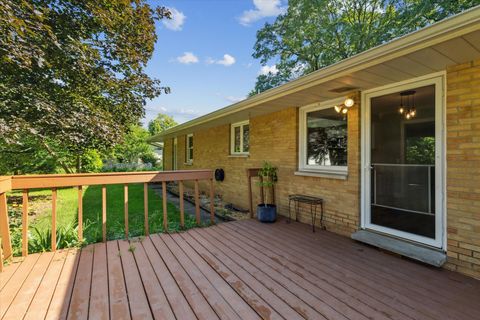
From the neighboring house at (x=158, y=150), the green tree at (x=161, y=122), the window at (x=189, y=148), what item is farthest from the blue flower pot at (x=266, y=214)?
the green tree at (x=161, y=122)

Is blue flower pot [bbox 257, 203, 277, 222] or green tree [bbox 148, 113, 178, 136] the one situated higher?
green tree [bbox 148, 113, 178, 136]

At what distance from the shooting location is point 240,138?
7242mm

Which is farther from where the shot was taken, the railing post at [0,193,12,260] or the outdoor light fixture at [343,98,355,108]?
the outdoor light fixture at [343,98,355,108]

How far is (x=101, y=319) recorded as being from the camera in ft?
6.27

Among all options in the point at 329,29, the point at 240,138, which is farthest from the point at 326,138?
the point at 329,29

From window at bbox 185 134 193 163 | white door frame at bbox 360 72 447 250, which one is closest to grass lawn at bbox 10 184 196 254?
window at bbox 185 134 193 163

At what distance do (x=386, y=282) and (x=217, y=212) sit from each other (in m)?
4.18

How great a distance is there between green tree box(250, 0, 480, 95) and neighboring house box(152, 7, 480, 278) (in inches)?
358

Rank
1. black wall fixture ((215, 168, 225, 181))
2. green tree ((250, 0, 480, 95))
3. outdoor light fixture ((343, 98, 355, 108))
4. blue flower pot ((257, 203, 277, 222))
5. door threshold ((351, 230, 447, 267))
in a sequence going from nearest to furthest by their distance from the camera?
door threshold ((351, 230, 447, 267))
outdoor light fixture ((343, 98, 355, 108))
blue flower pot ((257, 203, 277, 222))
black wall fixture ((215, 168, 225, 181))
green tree ((250, 0, 480, 95))

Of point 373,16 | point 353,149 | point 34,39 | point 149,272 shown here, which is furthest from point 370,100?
point 373,16

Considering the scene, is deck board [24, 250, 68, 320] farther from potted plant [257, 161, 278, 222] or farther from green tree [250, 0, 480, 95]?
green tree [250, 0, 480, 95]

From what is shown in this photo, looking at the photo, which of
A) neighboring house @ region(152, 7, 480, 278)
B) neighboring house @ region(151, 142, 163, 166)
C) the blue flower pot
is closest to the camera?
neighboring house @ region(152, 7, 480, 278)

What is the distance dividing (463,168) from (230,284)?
2.82 m

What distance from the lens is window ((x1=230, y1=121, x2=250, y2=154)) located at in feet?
22.7
